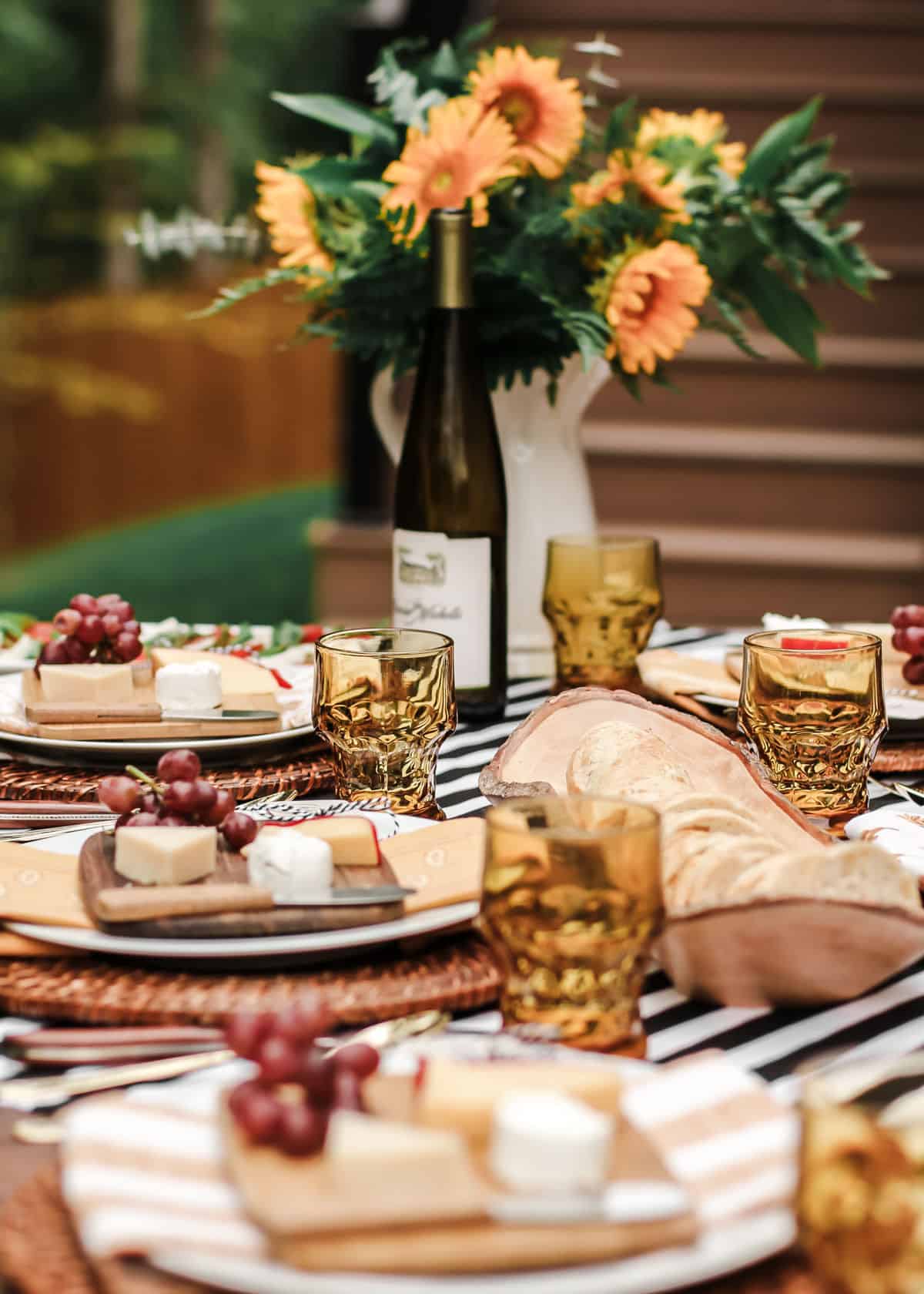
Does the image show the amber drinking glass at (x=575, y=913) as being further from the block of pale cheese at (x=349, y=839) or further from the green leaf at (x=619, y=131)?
the green leaf at (x=619, y=131)

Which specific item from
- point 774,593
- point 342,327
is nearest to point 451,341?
point 342,327

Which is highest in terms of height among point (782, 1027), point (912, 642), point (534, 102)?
point (534, 102)

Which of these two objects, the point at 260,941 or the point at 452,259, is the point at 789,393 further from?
the point at 260,941

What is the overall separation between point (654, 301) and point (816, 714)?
523 millimetres

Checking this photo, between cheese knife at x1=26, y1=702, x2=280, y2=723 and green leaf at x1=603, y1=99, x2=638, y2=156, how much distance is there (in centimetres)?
75

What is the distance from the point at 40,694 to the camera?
3.96 feet

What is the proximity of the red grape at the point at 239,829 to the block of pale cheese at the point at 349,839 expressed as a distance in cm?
3

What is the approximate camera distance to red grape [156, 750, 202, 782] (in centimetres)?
88

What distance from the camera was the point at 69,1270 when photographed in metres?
0.51

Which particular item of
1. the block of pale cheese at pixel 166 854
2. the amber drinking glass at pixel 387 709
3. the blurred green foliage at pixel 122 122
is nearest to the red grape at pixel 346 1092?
the block of pale cheese at pixel 166 854

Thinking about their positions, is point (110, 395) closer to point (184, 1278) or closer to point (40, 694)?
point (40, 694)

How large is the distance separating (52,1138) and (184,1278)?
142 mm

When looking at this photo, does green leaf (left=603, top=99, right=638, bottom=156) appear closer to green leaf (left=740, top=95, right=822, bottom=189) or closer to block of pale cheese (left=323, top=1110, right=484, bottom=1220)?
green leaf (left=740, top=95, right=822, bottom=189)

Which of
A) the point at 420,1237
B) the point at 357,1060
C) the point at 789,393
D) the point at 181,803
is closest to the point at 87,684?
Result: the point at 181,803
